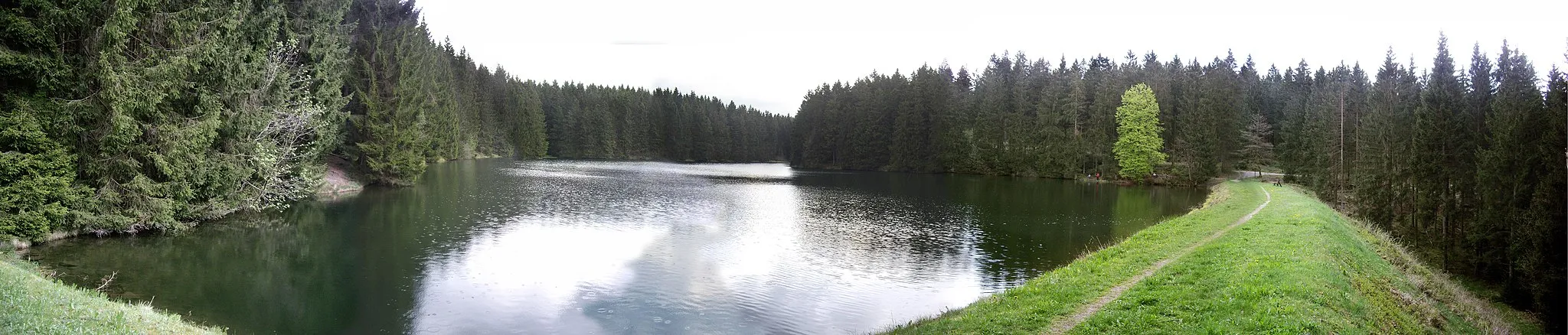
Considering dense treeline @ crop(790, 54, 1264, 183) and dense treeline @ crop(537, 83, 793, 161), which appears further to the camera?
dense treeline @ crop(537, 83, 793, 161)

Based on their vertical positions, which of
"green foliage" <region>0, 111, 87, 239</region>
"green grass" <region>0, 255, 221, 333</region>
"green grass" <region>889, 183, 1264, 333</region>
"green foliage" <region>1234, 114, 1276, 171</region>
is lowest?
"green grass" <region>889, 183, 1264, 333</region>

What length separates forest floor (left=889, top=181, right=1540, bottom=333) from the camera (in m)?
11.3

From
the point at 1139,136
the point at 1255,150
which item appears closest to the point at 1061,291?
the point at 1139,136

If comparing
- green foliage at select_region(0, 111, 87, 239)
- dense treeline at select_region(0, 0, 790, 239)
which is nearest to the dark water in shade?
green foliage at select_region(0, 111, 87, 239)

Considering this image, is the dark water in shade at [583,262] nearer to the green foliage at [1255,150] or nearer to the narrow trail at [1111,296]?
the narrow trail at [1111,296]

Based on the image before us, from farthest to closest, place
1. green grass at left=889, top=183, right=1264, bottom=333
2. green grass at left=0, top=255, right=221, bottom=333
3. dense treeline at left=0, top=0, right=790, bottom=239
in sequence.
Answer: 1. dense treeline at left=0, top=0, right=790, bottom=239
2. green grass at left=889, top=183, right=1264, bottom=333
3. green grass at left=0, top=255, right=221, bottom=333

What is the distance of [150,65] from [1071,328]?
2529 centimetres

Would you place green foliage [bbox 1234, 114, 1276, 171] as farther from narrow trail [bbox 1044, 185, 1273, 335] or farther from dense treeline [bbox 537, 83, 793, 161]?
dense treeline [bbox 537, 83, 793, 161]

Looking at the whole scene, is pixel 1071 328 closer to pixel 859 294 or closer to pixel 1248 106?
pixel 859 294

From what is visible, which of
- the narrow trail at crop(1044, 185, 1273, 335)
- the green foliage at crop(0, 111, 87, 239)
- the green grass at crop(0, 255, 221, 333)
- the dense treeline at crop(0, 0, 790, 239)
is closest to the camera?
the green grass at crop(0, 255, 221, 333)

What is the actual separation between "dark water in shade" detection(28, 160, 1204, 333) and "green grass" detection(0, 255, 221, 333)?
3.25m

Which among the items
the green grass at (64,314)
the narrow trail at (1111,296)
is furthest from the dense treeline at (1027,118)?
the green grass at (64,314)

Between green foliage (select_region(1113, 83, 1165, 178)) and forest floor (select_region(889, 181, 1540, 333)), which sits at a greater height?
green foliage (select_region(1113, 83, 1165, 178))

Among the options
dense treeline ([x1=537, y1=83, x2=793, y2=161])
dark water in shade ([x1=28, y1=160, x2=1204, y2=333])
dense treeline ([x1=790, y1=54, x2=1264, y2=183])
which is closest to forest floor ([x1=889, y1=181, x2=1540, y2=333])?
dark water in shade ([x1=28, y1=160, x2=1204, y2=333])
